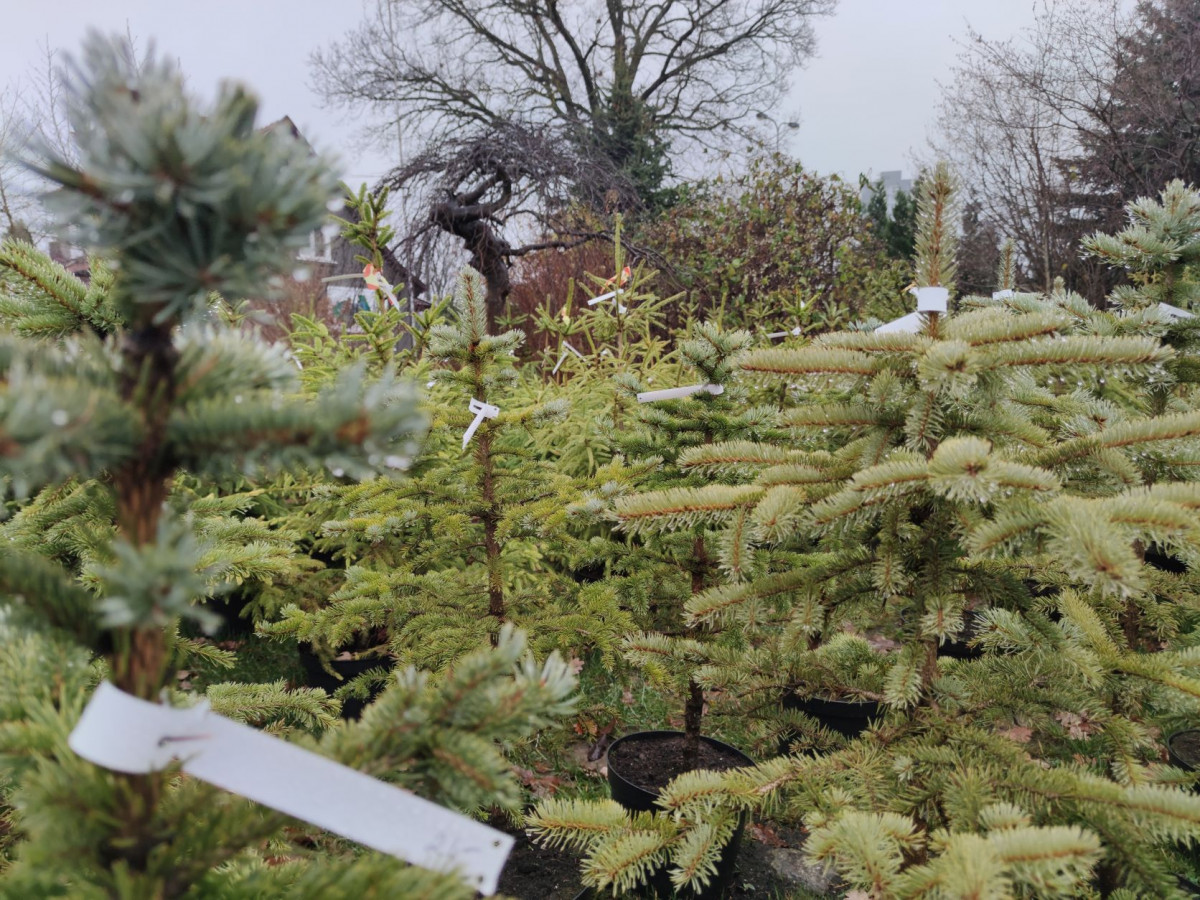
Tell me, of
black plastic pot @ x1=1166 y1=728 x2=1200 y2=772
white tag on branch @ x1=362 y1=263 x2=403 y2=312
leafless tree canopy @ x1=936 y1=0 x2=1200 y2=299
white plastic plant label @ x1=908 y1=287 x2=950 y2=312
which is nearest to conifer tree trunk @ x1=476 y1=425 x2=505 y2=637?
white plastic plant label @ x1=908 y1=287 x2=950 y2=312

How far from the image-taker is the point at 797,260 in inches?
353

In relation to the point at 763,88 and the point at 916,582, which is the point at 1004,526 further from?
the point at 763,88

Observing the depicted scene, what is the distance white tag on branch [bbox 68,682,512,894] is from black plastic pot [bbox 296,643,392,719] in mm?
2848

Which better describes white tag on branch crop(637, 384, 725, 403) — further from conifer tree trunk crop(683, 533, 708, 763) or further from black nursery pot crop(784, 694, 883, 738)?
black nursery pot crop(784, 694, 883, 738)

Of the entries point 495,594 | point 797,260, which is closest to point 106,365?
point 495,594

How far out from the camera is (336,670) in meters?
3.32

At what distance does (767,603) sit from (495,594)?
42.5 inches

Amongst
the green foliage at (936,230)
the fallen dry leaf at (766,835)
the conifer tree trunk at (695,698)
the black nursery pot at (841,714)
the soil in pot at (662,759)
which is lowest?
the fallen dry leaf at (766,835)

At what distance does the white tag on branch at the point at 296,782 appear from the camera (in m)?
0.61

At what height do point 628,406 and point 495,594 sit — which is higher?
point 628,406

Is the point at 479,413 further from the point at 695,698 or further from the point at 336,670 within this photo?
the point at 336,670

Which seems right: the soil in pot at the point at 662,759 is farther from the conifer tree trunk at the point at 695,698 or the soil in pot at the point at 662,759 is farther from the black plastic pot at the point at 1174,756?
the black plastic pot at the point at 1174,756

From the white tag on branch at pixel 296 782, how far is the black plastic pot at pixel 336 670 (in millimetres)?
2848

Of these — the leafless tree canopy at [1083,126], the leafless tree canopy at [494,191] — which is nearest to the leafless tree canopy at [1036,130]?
the leafless tree canopy at [1083,126]
